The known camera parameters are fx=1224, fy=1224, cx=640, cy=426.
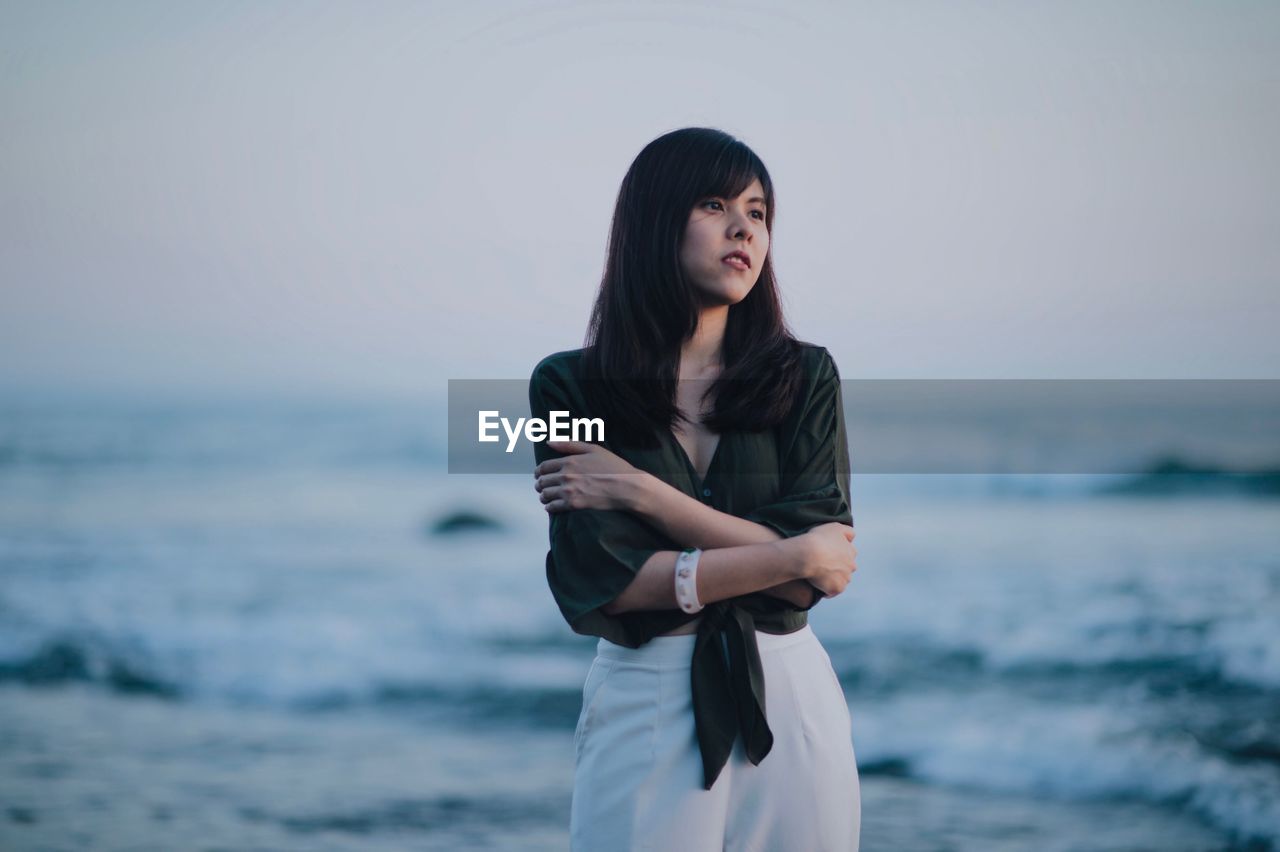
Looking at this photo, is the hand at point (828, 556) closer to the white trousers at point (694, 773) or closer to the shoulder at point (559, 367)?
the white trousers at point (694, 773)

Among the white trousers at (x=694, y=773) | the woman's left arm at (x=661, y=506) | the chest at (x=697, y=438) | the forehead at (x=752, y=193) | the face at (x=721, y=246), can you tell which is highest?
the forehead at (x=752, y=193)

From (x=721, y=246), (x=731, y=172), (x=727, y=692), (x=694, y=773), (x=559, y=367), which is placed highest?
(x=731, y=172)

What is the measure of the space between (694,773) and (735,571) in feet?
0.88

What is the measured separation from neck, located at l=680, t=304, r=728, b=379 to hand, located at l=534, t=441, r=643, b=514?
0.67 feet

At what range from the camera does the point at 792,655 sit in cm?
168

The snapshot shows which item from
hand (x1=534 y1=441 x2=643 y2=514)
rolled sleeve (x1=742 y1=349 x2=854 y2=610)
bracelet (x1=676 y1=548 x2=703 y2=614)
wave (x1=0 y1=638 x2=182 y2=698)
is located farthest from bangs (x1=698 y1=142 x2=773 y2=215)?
wave (x1=0 y1=638 x2=182 y2=698)

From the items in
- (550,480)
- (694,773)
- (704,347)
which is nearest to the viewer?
(694,773)

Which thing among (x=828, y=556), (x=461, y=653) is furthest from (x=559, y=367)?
(x=461, y=653)

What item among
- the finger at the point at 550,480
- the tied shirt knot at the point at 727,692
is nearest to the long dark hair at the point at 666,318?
the finger at the point at 550,480

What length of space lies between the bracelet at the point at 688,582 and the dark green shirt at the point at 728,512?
51 mm

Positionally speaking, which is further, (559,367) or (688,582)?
(559,367)

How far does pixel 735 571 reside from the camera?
63.9 inches

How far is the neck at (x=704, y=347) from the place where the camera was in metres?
1.82

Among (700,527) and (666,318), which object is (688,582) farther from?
(666,318)
